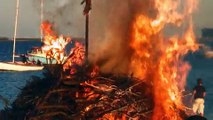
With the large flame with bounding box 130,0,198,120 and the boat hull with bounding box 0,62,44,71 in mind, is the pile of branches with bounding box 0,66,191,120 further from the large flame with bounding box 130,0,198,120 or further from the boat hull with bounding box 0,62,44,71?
the boat hull with bounding box 0,62,44,71

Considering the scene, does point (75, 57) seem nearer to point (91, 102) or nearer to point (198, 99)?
point (91, 102)

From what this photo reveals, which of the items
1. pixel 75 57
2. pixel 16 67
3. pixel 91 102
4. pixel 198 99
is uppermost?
pixel 75 57

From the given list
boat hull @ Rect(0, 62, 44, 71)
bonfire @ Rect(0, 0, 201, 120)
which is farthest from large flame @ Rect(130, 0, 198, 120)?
boat hull @ Rect(0, 62, 44, 71)

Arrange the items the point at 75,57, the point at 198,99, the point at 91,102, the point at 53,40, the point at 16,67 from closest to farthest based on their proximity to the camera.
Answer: the point at 91,102 → the point at 75,57 → the point at 53,40 → the point at 198,99 → the point at 16,67

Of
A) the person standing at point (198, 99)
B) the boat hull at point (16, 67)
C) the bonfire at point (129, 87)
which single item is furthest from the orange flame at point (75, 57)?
the boat hull at point (16, 67)

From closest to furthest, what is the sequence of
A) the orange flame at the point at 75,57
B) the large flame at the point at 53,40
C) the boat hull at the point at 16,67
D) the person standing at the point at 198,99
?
1. the orange flame at the point at 75,57
2. the large flame at the point at 53,40
3. the person standing at the point at 198,99
4. the boat hull at the point at 16,67

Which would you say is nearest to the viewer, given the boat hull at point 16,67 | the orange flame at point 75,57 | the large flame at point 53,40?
the orange flame at point 75,57

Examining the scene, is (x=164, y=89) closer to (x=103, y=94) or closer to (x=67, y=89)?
(x=103, y=94)

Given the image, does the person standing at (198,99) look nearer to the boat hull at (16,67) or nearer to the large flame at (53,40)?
the large flame at (53,40)

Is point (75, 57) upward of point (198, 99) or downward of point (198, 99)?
upward

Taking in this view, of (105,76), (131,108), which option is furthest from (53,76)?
(131,108)

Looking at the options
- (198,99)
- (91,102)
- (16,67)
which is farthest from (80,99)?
(16,67)

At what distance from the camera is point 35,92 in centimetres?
1484

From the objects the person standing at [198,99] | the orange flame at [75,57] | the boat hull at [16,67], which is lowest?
the person standing at [198,99]
